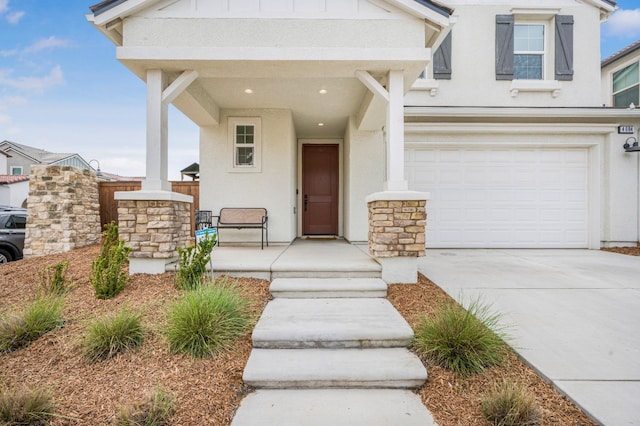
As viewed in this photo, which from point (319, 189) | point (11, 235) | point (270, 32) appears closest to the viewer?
point (270, 32)

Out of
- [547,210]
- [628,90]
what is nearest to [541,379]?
[547,210]

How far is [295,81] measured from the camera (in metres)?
5.00

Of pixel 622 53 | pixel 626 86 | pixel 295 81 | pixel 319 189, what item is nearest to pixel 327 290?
pixel 295 81

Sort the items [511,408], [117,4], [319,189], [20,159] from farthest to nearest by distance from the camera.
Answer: [20,159], [319,189], [117,4], [511,408]

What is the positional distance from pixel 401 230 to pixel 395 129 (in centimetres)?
132

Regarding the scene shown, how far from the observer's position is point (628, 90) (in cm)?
848

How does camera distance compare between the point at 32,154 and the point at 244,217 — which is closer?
the point at 244,217

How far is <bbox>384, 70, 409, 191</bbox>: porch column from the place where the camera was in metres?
4.04

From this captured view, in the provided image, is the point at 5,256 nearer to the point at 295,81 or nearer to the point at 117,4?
the point at 117,4

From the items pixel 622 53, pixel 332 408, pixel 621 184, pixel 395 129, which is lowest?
pixel 332 408

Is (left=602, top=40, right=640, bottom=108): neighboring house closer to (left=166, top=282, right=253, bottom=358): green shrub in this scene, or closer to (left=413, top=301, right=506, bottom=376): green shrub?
(left=413, top=301, right=506, bottom=376): green shrub

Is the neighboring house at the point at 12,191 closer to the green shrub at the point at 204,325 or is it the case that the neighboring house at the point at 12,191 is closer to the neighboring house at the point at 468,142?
the neighboring house at the point at 468,142

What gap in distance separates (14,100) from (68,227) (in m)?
19.9

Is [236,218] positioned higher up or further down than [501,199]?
further down
